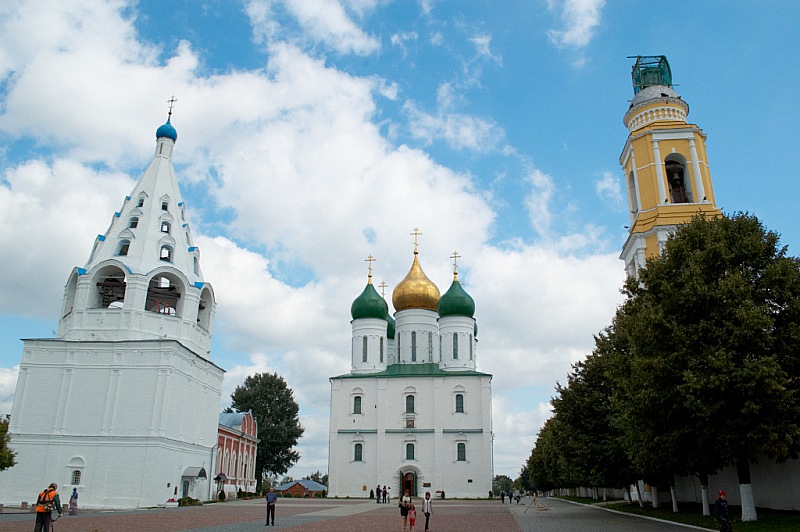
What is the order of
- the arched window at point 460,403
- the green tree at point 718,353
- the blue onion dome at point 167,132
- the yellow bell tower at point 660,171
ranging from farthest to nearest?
the arched window at point 460,403
the blue onion dome at point 167,132
the yellow bell tower at point 660,171
the green tree at point 718,353

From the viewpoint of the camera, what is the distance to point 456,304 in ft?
169

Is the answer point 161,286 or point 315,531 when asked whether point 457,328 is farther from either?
point 315,531

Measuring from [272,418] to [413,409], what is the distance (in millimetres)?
22809

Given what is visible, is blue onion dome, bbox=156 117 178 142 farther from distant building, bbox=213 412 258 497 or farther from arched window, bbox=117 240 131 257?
distant building, bbox=213 412 258 497

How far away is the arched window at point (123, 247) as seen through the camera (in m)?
33.5

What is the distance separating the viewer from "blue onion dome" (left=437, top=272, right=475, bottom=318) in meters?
51.6

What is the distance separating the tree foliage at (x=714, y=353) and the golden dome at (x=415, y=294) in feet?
112

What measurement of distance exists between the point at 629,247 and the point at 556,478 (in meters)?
29.7

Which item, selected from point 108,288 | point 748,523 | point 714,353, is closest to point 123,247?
point 108,288

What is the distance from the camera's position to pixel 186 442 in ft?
107

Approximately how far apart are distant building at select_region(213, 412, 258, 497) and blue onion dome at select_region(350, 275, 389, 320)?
1327 centimetres

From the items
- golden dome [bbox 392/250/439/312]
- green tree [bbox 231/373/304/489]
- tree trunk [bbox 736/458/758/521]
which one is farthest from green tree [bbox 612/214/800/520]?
green tree [bbox 231/373/304/489]

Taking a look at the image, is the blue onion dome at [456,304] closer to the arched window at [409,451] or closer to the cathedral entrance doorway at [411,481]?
the arched window at [409,451]

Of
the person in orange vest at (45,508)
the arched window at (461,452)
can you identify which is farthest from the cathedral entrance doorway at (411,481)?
the person in orange vest at (45,508)
